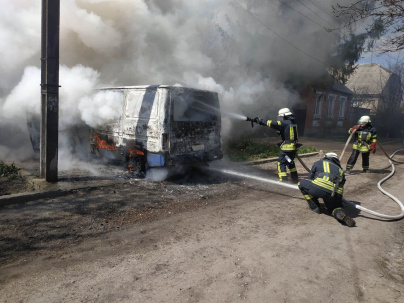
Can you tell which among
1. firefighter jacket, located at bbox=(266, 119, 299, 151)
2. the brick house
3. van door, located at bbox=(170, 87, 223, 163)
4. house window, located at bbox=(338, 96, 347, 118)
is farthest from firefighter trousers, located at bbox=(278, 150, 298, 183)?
house window, located at bbox=(338, 96, 347, 118)

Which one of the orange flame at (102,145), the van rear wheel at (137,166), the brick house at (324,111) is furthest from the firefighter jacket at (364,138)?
the brick house at (324,111)

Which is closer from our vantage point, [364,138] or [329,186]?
[329,186]

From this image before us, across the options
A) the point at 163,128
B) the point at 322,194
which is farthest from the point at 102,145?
the point at 322,194

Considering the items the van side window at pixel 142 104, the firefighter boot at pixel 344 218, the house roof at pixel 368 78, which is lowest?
the firefighter boot at pixel 344 218

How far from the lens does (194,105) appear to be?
6199mm

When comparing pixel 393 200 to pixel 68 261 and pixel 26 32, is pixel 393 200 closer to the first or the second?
pixel 68 261

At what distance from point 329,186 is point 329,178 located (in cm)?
12

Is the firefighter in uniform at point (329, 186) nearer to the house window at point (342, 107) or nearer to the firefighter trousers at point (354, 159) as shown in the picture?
the firefighter trousers at point (354, 159)

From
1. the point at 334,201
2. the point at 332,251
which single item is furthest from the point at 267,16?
the point at 332,251

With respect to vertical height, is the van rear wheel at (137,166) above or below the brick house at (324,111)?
below

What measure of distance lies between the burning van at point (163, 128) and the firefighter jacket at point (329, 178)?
256cm

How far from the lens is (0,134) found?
26.6 ft

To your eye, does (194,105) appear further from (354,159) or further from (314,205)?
(354,159)

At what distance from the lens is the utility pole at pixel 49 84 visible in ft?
16.4
